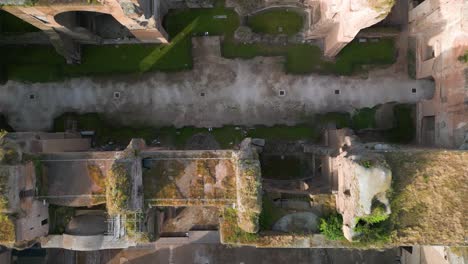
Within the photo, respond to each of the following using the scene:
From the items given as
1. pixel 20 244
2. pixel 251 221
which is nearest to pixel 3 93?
pixel 20 244

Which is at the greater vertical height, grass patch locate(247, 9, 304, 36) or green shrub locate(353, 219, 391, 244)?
grass patch locate(247, 9, 304, 36)

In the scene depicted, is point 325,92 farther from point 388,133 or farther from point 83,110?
point 83,110

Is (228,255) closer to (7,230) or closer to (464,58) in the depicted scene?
(7,230)

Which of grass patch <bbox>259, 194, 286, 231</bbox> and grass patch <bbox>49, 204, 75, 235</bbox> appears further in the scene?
grass patch <bbox>49, 204, 75, 235</bbox>

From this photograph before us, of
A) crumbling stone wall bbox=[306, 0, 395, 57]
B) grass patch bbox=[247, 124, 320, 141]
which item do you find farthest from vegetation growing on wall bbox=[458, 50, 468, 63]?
grass patch bbox=[247, 124, 320, 141]

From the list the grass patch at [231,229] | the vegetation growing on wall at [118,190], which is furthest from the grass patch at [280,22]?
the vegetation growing on wall at [118,190]

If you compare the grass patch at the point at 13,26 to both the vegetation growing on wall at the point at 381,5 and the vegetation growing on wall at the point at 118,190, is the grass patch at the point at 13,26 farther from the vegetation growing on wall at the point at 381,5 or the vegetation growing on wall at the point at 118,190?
the vegetation growing on wall at the point at 381,5

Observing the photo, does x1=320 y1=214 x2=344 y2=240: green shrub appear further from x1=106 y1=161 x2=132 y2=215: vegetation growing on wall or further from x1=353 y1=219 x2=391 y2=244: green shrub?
x1=106 y1=161 x2=132 y2=215: vegetation growing on wall

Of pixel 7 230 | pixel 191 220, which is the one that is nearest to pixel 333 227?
pixel 191 220
